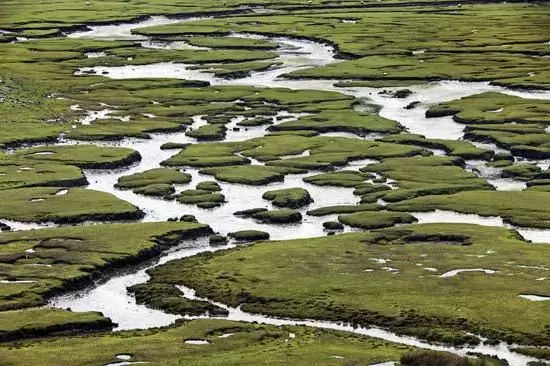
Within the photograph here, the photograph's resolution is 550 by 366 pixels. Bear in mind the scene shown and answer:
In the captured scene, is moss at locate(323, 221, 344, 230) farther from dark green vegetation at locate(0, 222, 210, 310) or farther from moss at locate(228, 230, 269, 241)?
dark green vegetation at locate(0, 222, 210, 310)

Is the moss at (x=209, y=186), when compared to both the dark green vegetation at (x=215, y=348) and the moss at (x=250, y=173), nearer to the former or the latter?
the moss at (x=250, y=173)

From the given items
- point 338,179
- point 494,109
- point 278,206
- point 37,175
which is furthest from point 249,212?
point 494,109

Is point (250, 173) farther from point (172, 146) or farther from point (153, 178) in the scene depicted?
point (172, 146)

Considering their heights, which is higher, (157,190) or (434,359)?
(434,359)

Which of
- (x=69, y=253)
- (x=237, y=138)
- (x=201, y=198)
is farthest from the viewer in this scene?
(x=237, y=138)

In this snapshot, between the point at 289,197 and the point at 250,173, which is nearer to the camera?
the point at 289,197

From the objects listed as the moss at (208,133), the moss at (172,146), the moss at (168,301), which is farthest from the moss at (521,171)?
the moss at (168,301)

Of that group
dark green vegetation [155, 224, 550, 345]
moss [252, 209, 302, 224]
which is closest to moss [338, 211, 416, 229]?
dark green vegetation [155, 224, 550, 345]

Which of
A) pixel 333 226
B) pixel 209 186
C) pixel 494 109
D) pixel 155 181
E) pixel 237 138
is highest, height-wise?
pixel 333 226
